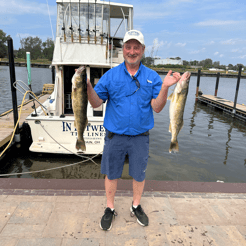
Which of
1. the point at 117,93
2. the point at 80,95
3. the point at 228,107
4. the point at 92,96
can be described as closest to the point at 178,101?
the point at 117,93

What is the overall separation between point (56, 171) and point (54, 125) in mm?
1550

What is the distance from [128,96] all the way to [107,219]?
165 centimetres

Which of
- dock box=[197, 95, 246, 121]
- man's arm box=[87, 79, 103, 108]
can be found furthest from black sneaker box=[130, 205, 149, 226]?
dock box=[197, 95, 246, 121]

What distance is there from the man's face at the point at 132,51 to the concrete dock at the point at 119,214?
2160mm

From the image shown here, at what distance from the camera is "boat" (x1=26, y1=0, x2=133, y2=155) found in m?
6.60

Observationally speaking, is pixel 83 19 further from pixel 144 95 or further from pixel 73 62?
pixel 144 95

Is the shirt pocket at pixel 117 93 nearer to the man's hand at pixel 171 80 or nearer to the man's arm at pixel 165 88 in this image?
the man's arm at pixel 165 88

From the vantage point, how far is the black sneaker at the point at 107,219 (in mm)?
2658

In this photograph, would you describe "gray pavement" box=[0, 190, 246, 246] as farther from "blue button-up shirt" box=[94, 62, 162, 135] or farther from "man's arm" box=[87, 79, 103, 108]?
"man's arm" box=[87, 79, 103, 108]

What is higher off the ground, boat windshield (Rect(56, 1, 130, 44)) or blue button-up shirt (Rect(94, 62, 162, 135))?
boat windshield (Rect(56, 1, 130, 44))

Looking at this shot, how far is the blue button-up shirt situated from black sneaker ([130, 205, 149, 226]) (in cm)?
116

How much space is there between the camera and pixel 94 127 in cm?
667

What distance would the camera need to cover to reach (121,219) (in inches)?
114

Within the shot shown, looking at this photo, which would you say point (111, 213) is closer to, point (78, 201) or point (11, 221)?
point (78, 201)
